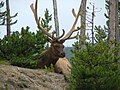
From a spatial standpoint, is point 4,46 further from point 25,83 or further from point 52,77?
point 25,83

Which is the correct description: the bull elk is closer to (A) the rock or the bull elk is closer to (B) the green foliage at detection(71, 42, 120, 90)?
(A) the rock

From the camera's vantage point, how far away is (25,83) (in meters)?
8.49

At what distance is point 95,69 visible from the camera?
27.5 feet

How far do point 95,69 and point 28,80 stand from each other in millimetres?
1589

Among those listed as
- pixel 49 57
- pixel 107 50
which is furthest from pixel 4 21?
pixel 107 50

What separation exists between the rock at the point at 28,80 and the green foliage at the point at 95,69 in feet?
2.01

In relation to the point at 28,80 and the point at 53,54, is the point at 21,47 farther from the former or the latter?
the point at 28,80

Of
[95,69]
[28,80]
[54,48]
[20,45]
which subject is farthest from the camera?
[20,45]

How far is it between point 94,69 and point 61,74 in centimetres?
223

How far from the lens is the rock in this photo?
827 cm

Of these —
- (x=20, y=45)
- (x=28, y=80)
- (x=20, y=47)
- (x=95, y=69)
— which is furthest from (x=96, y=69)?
(x=20, y=45)

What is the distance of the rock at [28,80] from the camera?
8273 mm

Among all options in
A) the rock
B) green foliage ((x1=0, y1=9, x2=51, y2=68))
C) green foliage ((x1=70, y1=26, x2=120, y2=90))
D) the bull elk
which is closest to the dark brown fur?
the bull elk

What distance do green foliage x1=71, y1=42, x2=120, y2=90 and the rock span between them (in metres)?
0.61
